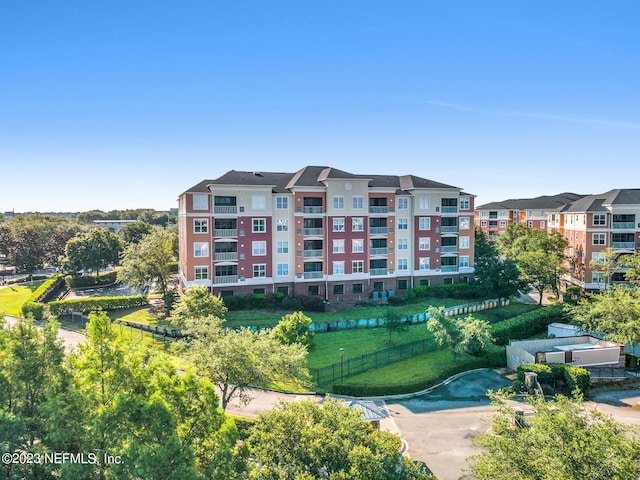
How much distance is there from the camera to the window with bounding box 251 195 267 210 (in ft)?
150

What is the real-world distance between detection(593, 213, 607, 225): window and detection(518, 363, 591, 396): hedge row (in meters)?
30.5

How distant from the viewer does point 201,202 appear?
44125 mm

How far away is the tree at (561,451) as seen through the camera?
38.5 ft

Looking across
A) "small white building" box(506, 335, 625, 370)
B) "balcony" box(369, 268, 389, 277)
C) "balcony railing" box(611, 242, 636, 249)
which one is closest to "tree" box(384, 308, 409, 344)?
"small white building" box(506, 335, 625, 370)

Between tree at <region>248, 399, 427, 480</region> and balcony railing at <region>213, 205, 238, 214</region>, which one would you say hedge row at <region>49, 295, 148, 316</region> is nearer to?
balcony railing at <region>213, 205, 238, 214</region>

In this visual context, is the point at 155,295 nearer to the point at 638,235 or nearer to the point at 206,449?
the point at 206,449

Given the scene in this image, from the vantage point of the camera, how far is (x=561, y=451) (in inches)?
482

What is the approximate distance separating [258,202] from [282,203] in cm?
271

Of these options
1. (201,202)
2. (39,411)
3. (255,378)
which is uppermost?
(201,202)

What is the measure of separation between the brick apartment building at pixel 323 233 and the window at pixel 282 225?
110 mm

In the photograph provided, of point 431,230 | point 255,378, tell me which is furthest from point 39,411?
point 431,230

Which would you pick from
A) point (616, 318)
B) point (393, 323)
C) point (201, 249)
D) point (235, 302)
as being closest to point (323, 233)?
point (235, 302)

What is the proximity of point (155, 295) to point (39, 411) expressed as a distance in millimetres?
39278

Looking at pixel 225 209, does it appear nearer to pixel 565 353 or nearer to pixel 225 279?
pixel 225 279
